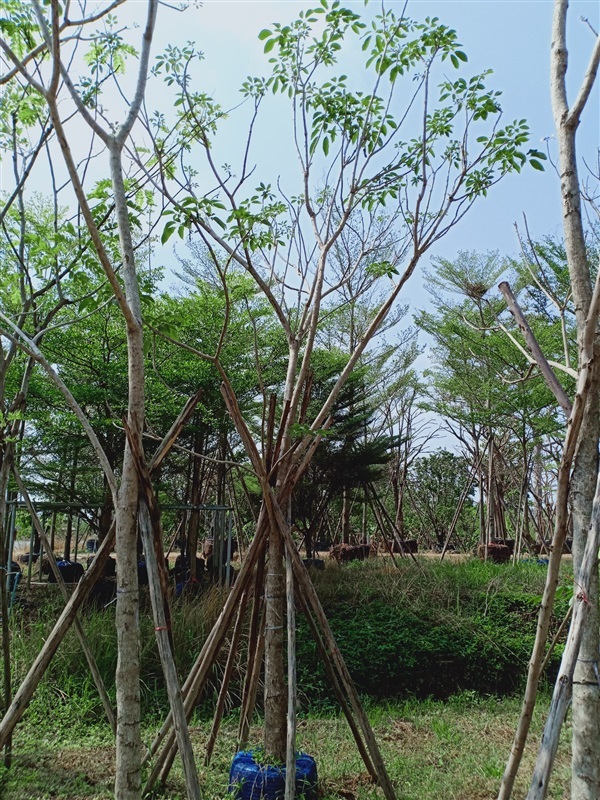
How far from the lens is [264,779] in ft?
9.86

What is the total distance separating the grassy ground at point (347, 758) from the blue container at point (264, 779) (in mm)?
205

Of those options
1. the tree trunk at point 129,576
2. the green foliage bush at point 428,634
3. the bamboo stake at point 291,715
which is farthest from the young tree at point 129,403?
the green foliage bush at point 428,634

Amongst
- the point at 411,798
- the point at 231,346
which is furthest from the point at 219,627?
the point at 231,346

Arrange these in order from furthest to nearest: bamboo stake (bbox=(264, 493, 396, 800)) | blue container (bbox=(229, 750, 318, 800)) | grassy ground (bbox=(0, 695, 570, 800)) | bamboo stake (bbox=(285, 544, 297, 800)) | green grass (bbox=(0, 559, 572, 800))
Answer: green grass (bbox=(0, 559, 572, 800)), grassy ground (bbox=(0, 695, 570, 800)), bamboo stake (bbox=(264, 493, 396, 800)), blue container (bbox=(229, 750, 318, 800)), bamboo stake (bbox=(285, 544, 297, 800))

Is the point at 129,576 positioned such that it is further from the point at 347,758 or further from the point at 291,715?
the point at 347,758

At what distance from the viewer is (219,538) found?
7980 millimetres

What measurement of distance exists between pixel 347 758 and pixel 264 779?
3.62 feet

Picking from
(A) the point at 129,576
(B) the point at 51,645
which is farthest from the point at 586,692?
(B) the point at 51,645

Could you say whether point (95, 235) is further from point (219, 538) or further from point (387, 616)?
point (219, 538)

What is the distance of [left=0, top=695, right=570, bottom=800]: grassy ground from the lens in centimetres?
332

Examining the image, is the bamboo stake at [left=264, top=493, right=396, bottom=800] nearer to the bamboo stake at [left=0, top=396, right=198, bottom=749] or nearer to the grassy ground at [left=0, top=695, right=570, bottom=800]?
the grassy ground at [left=0, top=695, right=570, bottom=800]

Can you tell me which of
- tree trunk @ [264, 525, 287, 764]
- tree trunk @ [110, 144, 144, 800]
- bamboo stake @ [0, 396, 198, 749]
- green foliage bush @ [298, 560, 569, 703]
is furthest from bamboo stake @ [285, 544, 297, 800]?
green foliage bush @ [298, 560, 569, 703]

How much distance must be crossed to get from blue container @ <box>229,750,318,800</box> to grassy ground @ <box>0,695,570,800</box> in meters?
0.20

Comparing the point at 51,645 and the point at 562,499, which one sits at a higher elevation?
the point at 562,499
